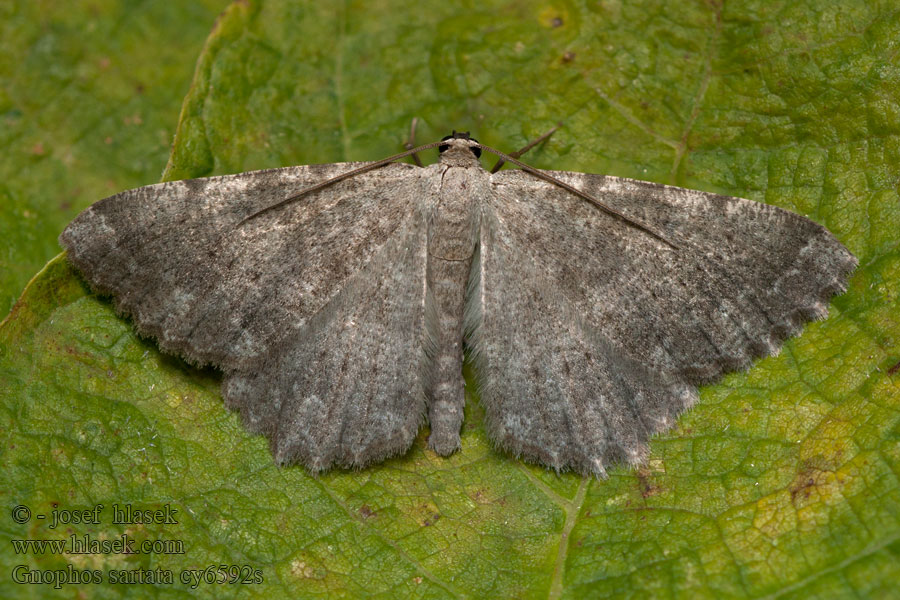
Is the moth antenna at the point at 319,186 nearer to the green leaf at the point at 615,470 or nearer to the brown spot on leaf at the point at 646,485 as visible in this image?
the green leaf at the point at 615,470

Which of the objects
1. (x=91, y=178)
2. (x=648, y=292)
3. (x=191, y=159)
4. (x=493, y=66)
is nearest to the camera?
(x=648, y=292)

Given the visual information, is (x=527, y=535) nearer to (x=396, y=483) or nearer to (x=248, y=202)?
(x=396, y=483)

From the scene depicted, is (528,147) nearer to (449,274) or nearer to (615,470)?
(449,274)

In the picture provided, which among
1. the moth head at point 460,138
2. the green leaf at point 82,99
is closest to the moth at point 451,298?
the moth head at point 460,138

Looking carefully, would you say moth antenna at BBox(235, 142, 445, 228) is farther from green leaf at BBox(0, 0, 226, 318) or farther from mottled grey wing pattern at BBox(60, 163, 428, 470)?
green leaf at BBox(0, 0, 226, 318)

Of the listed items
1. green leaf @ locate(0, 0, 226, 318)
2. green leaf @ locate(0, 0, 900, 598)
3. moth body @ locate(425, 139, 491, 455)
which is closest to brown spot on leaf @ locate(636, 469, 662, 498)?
green leaf @ locate(0, 0, 900, 598)

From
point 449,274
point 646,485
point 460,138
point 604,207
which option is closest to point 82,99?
point 460,138

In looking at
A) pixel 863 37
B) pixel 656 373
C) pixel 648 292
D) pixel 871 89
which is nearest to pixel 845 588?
pixel 656 373
